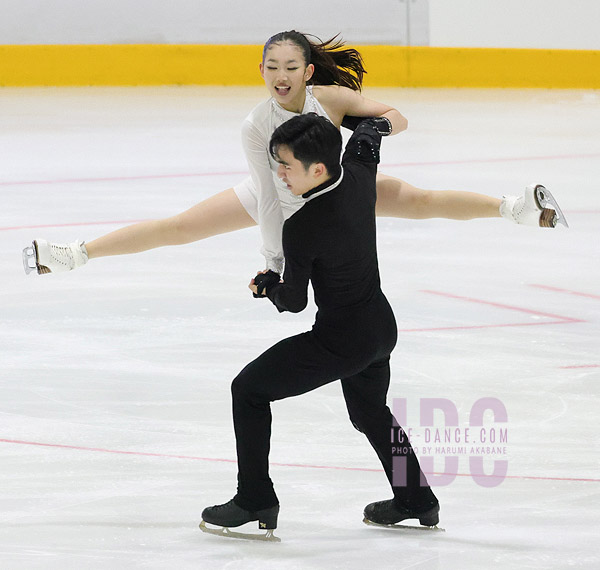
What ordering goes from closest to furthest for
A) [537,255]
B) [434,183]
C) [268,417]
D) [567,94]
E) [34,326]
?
[268,417] < [34,326] < [537,255] < [434,183] < [567,94]

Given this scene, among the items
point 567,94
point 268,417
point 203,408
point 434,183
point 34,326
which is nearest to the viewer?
point 268,417

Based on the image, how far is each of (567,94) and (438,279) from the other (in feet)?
26.2

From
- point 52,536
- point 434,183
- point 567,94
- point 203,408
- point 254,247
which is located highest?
point 567,94

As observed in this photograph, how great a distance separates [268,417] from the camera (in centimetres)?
302

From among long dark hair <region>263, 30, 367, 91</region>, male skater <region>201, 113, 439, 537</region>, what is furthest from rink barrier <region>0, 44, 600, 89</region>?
male skater <region>201, 113, 439, 537</region>

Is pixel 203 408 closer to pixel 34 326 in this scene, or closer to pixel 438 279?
pixel 34 326

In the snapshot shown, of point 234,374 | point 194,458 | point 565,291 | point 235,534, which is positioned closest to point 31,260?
point 234,374

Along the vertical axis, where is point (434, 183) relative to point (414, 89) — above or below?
below

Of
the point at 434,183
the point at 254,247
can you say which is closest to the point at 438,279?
the point at 254,247

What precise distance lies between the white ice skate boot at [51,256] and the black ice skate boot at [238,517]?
1.71 metres

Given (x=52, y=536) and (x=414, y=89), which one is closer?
(x=52, y=536)

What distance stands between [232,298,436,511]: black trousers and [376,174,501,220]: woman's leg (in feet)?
3.82

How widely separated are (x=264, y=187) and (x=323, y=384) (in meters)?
0.94

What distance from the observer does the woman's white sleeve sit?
12.1ft
